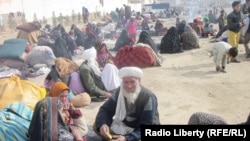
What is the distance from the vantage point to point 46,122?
299cm

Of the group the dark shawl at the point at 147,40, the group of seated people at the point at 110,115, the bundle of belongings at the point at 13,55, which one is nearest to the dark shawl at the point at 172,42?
the dark shawl at the point at 147,40

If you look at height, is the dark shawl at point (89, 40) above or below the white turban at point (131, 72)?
below

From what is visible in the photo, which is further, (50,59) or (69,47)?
(69,47)

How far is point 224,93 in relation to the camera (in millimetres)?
5629

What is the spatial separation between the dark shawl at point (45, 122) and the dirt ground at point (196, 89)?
1.57m

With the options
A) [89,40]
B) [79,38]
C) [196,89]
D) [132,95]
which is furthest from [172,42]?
[132,95]

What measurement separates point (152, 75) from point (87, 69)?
7.56 feet

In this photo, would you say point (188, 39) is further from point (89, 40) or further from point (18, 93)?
point (18, 93)

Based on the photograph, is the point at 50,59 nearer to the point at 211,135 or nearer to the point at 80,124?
the point at 80,124

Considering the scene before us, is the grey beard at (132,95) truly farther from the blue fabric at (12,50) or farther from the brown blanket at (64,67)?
the blue fabric at (12,50)

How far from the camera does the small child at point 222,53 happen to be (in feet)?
21.8

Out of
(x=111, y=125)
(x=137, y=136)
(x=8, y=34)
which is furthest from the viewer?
(x=8, y=34)

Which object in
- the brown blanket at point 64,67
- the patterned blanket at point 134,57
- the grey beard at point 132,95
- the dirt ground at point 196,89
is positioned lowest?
the dirt ground at point 196,89

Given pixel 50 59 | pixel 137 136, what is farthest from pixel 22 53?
pixel 137 136
